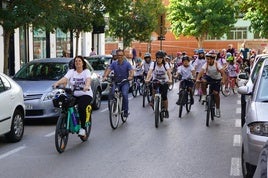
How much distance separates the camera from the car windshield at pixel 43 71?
13.4 meters

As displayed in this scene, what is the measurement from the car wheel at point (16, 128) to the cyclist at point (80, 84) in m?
0.94

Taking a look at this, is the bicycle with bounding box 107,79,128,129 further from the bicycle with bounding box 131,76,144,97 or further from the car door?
the bicycle with bounding box 131,76,144,97

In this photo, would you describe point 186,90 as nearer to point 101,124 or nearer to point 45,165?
point 101,124

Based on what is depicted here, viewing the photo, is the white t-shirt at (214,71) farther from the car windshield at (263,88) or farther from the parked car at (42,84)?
the car windshield at (263,88)

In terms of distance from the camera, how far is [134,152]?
882cm

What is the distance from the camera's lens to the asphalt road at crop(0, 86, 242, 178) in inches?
292

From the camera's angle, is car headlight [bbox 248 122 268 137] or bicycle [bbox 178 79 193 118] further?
bicycle [bbox 178 79 193 118]

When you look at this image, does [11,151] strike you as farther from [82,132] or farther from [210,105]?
[210,105]

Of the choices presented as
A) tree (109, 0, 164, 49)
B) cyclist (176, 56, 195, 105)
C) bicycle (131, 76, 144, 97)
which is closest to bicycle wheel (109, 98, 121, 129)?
cyclist (176, 56, 195, 105)

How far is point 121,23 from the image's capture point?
114 ft

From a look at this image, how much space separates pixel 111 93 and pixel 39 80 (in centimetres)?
226

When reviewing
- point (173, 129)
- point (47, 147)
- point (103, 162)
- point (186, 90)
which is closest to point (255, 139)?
point (103, 162)

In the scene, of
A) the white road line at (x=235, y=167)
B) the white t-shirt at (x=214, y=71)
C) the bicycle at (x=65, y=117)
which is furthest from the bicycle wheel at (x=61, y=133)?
the white t-shirt at (x=214, y=71)

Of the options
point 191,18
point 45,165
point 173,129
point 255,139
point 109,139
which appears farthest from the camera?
point 191,18
